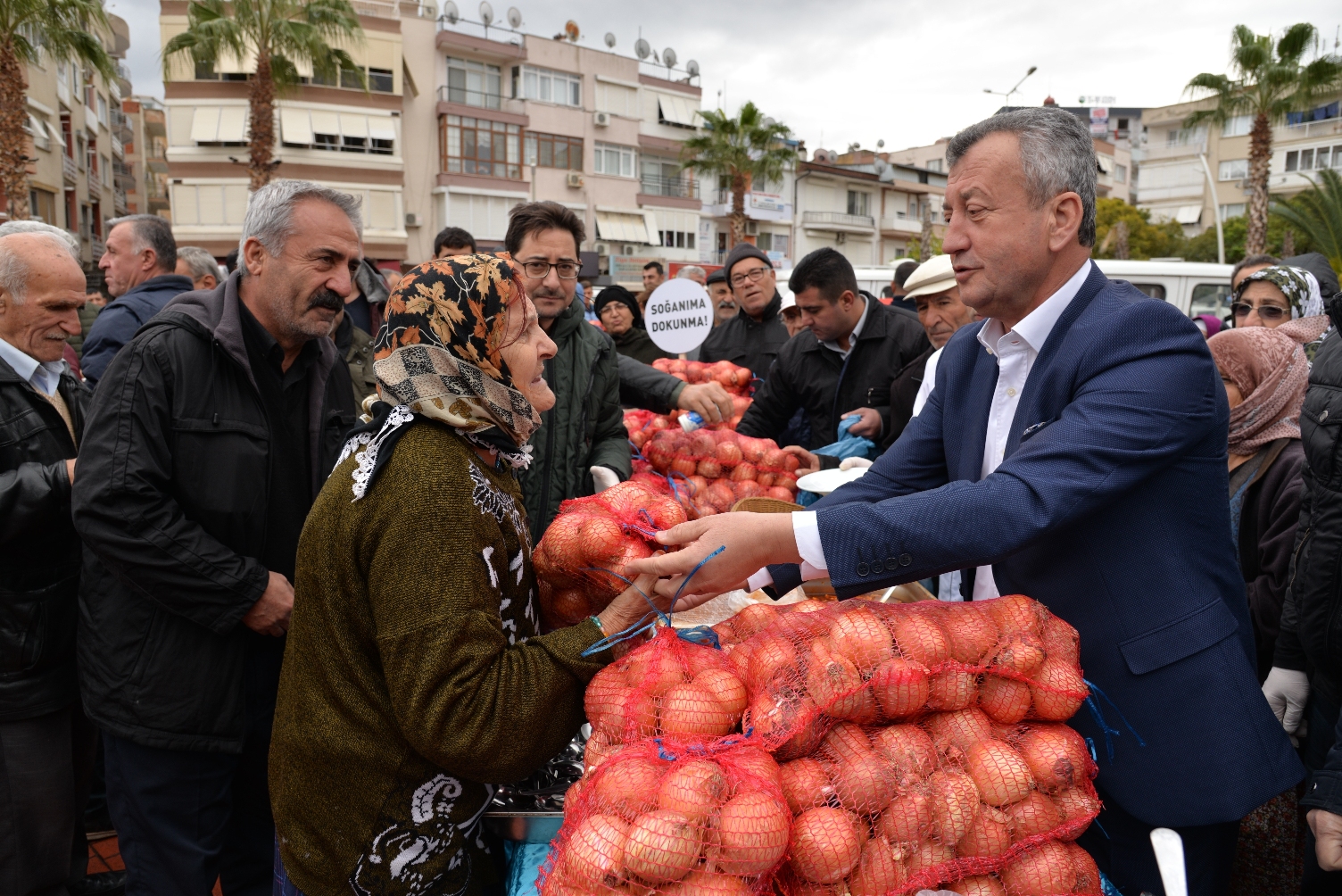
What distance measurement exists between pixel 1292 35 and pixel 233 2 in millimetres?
27963

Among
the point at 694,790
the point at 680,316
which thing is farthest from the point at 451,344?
the point at 680,316

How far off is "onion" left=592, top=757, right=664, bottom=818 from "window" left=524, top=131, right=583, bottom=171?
3682 centimetres

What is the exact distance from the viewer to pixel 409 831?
175cm

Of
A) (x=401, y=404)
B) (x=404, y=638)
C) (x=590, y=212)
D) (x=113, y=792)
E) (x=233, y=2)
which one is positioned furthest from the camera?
(x=590, y=212)

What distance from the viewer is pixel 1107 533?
1646 millimetres

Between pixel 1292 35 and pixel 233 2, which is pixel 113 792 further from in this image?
pixel 1292 35

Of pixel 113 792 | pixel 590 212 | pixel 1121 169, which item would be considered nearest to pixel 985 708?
pixel 113 792

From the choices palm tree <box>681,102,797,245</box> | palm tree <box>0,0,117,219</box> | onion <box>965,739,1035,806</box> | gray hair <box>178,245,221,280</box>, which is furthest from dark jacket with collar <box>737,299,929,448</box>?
palm tree <box>681,102,797,245</box>

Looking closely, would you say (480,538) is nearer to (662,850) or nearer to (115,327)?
(662,850)

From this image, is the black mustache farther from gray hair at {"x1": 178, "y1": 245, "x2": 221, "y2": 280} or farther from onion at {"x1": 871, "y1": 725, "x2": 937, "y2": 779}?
gray hair at {"x1": 178, "y1": 245, "x2": 221, "y2": 280}

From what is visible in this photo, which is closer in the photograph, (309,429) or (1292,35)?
(309,429)

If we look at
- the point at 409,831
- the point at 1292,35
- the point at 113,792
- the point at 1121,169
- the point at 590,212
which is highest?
the point at 1121,169

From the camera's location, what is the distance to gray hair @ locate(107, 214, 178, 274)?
17.0 feet

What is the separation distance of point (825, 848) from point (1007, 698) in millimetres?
451
